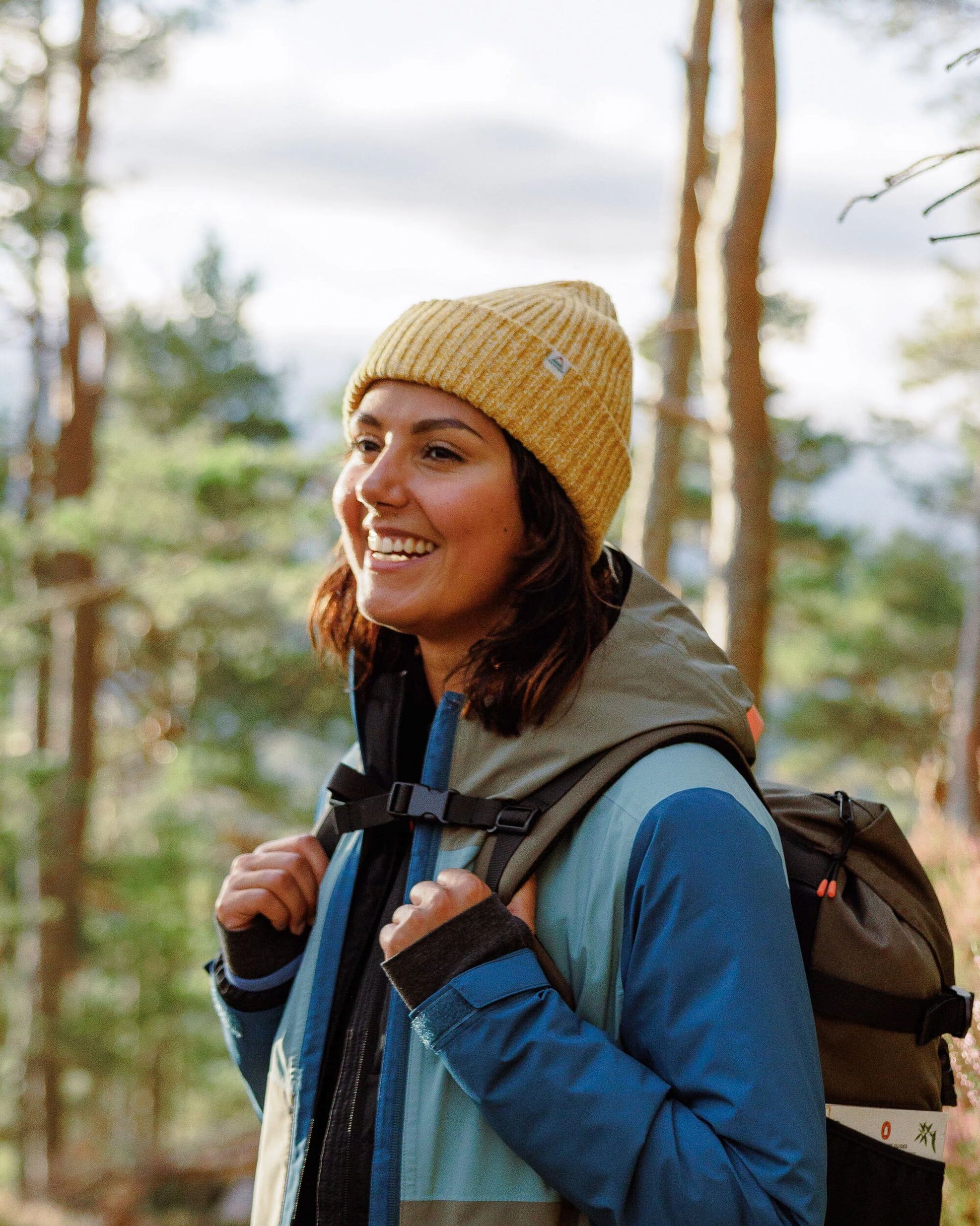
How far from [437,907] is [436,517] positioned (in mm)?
535

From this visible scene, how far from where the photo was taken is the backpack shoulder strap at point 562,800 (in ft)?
4.52

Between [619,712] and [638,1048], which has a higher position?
[619,712]

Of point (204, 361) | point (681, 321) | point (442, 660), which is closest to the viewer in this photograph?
point (442, 660)

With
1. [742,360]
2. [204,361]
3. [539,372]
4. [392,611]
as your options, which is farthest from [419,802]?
[204,361]

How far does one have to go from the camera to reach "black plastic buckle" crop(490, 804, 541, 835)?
4.58 ft

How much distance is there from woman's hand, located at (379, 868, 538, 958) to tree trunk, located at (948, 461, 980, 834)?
980cm

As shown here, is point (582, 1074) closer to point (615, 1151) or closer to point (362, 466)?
A: point (615, 1151)

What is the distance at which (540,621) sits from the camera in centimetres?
156

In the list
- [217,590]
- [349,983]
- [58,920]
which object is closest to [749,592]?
[349,983]

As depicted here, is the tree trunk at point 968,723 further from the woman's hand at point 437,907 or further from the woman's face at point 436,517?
the woman's hand at point 437,907

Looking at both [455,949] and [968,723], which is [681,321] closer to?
[455,949]

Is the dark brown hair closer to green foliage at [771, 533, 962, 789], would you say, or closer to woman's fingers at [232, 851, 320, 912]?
woman's fingers at [232, 851, 320, 912]

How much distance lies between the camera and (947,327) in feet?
43.1

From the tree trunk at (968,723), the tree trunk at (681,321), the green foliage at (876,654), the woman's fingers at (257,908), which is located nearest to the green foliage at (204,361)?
the green foliage at (876,654)
